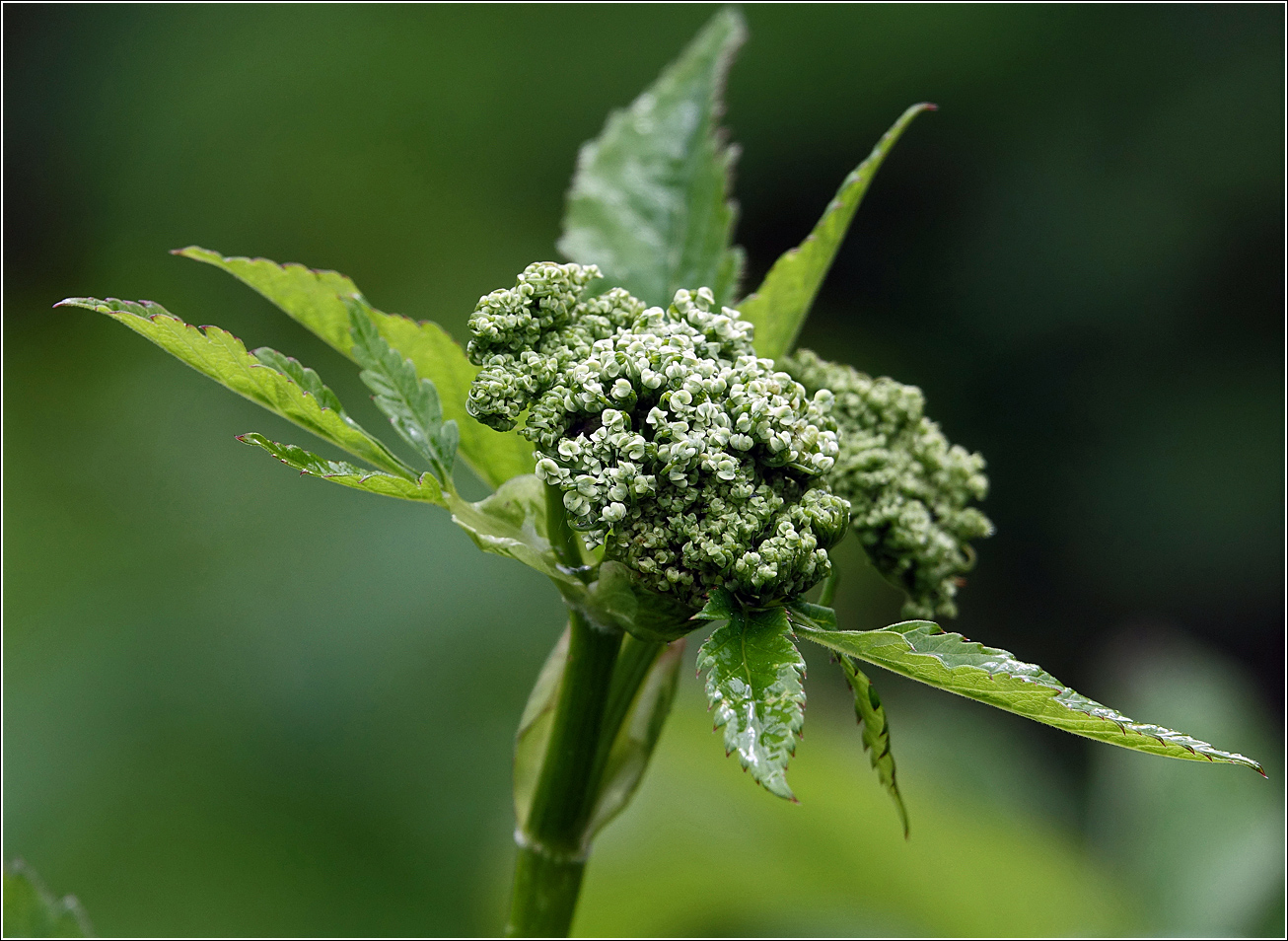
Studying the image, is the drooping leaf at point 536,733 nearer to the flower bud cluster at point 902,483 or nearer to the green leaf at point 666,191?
the flower bud cluster at point 902,483

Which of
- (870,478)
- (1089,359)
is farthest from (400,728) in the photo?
(1089,359)

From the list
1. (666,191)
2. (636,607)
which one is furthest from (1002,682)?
(666,191)

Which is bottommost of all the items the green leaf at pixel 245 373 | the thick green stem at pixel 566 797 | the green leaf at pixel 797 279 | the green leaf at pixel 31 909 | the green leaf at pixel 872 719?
the green leaf at pixel 31 909

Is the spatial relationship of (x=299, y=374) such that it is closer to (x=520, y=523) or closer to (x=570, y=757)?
(x=520, y=523)

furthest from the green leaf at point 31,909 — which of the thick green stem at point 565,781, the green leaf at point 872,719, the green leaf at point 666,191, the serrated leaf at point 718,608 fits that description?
the green leaf at point 666,191

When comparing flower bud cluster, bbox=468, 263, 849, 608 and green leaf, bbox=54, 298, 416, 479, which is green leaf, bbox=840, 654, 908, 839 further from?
green leaf, bbox=54, 298, 416, 479

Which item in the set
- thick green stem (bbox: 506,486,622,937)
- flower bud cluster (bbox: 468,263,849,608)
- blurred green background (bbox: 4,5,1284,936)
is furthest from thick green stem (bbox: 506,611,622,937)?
blurred green background (bbox: 4,5,1284,936)

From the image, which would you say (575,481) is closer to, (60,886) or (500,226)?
(60,886)
